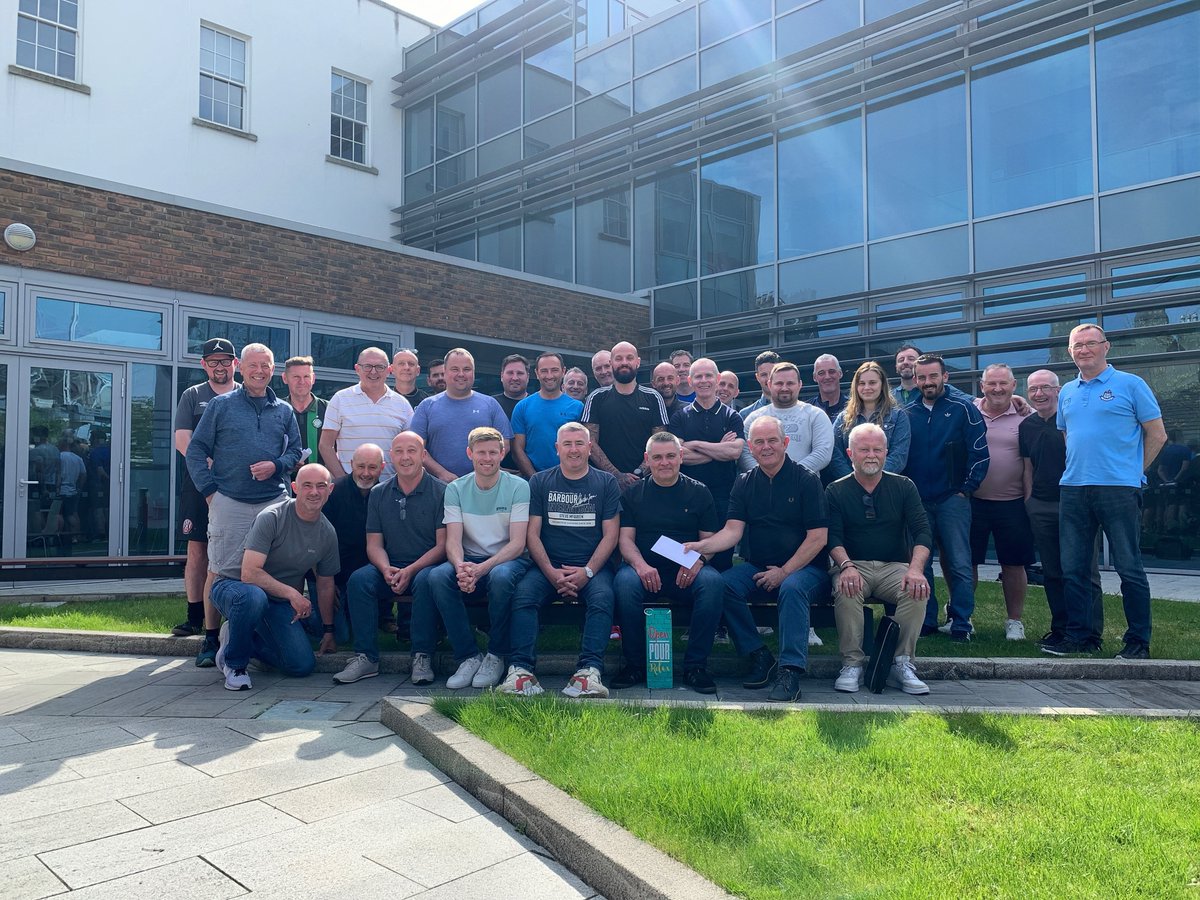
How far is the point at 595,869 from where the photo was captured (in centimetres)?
279

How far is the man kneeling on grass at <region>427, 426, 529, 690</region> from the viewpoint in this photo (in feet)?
17.3

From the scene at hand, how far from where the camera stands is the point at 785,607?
→ 16.9ft

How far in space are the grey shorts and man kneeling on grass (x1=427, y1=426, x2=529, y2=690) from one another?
1262 mm

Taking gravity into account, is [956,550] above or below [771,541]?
below

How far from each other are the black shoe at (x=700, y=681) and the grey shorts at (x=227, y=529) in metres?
2.90

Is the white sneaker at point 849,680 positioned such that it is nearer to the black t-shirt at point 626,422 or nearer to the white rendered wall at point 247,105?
the black t-shirt at point 626,422

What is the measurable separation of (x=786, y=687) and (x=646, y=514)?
1.43m

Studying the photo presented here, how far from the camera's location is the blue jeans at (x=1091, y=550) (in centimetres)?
559

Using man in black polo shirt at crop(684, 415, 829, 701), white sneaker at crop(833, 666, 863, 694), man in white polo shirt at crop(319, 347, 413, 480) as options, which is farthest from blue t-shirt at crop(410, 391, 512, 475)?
white sneaker at crop(833, 666, 863, 694)

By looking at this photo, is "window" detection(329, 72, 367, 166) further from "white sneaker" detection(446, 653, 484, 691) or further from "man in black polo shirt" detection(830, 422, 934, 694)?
"man in black polo shirt" detection(830, 422, 934, 694)

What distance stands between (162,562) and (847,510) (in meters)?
7.48

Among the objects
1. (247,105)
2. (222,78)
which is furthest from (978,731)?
(222,78)

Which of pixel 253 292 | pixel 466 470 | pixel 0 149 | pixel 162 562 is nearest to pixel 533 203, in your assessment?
pixel 253 292

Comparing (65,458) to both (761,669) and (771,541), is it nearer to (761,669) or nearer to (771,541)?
(771,541)
